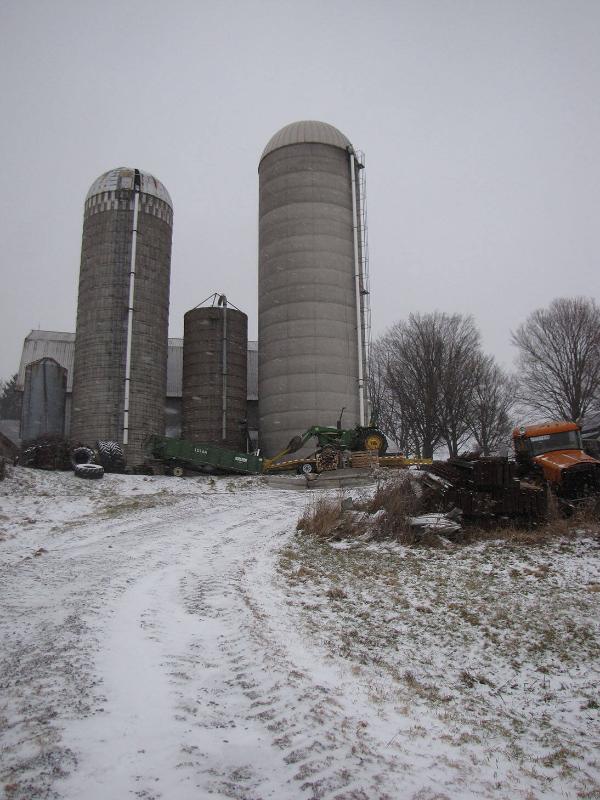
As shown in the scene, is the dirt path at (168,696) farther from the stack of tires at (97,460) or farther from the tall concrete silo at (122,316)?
the tall concrete silo at (122,316)

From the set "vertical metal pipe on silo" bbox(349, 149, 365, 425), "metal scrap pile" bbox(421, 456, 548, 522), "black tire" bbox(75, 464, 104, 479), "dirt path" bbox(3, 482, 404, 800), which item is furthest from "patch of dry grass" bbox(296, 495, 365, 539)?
"vertical metal pipe on silo" bbox(349, 149, 365, 425)

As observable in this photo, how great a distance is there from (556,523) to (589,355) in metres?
25.9

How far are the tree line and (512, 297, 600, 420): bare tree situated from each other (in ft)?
0.17

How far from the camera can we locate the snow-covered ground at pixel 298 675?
3.28 m

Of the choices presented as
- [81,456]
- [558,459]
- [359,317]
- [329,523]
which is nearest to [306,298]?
[359,317]

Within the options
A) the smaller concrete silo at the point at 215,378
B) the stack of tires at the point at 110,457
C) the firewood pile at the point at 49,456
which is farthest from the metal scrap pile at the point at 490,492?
the smaller concrete silo at the point at 215,378

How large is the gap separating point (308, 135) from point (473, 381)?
61.8 feet

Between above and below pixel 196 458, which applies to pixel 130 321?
above

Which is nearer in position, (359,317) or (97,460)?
(97,460)

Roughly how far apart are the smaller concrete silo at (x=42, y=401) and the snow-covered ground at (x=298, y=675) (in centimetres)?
2821

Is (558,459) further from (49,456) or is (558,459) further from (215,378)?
(215,378)

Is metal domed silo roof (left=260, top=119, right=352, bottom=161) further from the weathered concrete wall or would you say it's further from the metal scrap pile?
the metal scrap pile

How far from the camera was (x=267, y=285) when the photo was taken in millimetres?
36719

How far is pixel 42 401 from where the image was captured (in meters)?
36.0
